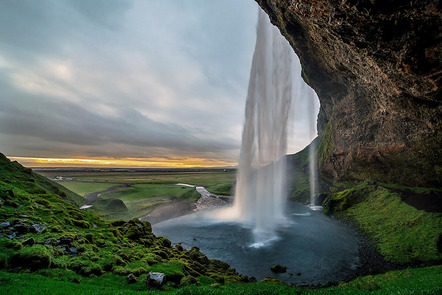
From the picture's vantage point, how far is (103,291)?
31.0 ft

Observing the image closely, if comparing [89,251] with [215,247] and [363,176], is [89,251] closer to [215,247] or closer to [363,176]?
[215,247]

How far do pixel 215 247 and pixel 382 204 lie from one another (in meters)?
32.0

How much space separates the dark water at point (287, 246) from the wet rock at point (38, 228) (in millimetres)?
16290

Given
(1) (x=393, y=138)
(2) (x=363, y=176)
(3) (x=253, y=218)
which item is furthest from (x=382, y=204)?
(3) (x=253, y=218)

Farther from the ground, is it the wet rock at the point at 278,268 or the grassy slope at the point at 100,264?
the grassy slope at the point at 100,264

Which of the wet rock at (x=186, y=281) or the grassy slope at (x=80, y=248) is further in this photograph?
the wet rock at (x=186, y=281)

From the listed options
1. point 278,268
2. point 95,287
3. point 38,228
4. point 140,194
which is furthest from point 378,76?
point 140,194

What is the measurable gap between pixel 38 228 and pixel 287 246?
26857 mm

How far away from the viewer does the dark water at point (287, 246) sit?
19719 millimetres

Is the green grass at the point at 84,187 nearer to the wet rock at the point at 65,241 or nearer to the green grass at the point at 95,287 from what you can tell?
the wet rock at the point at 65,241

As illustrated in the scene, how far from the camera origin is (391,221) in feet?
95.9

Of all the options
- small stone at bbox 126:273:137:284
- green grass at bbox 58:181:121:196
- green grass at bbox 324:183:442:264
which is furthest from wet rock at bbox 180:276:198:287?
green grass at bbox 58:181:121:196

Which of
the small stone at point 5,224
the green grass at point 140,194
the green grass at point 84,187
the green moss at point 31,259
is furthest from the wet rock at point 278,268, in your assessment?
the green grass at point 84,187

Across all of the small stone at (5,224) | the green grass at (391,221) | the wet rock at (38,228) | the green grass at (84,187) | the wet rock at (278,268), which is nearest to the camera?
the small stone at (5,224)
